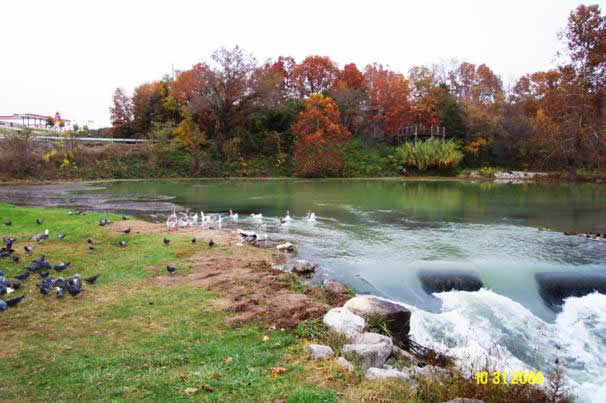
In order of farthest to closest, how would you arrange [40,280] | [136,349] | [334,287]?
[334,287] < [40,280] < [136,349]

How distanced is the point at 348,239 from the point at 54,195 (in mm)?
23590

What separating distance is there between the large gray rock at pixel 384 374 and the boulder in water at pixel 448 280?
5.72 metres

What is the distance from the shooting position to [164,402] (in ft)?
16.6

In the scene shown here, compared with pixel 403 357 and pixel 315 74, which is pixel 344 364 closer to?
pixel 403 357

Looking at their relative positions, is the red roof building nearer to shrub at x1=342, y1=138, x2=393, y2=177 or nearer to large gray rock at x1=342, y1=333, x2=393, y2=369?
shrub at x1=342, y1=138, x2=393, y2=177

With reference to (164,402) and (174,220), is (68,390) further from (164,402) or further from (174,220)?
(174,220)

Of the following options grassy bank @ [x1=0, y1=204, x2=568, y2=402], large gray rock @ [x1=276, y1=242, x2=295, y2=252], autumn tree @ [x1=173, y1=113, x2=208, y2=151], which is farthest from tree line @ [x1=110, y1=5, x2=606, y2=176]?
grassy bank @ [x1=0, y1=204, x2=568, y2=402]

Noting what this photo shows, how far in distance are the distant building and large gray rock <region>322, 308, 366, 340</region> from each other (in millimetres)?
58282

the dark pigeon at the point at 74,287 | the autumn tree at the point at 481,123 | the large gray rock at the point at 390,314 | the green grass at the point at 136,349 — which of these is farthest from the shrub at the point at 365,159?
the dark pigeon at the point at 74,287

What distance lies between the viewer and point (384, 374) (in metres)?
5.81

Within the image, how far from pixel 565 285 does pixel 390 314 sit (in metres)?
6.44

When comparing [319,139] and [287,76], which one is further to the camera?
[287,76]

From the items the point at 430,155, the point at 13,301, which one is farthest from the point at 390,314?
the point at 430,155

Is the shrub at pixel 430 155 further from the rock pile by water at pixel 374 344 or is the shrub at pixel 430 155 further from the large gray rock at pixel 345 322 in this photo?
the large gray rock at pixel 345 322
